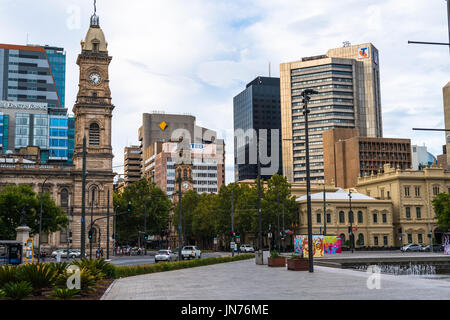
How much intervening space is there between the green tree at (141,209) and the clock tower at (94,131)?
1504cm

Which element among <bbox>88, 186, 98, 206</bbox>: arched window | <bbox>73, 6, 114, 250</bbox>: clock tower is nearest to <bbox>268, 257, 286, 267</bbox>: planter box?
<bbox>73, 6, 114, 250</bbox>: clock tower

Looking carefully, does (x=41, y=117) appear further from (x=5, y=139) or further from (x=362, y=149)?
(x=362, y=149)

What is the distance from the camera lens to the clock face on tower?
86.5 m

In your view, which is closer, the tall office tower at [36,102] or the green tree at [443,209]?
the green tree at [443,209]

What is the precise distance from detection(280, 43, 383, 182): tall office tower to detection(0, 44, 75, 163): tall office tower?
67068 mm

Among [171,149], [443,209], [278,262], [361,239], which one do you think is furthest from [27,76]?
[278,262]

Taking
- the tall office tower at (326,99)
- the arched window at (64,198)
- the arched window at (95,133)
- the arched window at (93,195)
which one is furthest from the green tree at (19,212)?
the tall office tower at (326,99)

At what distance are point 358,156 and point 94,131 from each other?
7048 cm

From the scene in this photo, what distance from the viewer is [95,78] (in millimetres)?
86688

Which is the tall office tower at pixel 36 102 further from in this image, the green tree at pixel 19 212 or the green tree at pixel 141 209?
the green tree at pixel 19 212

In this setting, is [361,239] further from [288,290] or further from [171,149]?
[171,149]

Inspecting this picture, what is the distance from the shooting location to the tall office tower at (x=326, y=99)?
163750 millimetres
